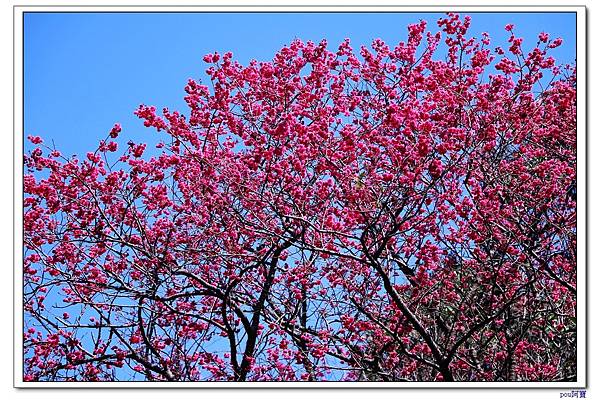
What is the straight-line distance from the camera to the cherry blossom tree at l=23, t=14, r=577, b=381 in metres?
4.29

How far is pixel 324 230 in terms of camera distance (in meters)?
4.19

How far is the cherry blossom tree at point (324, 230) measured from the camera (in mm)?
4285

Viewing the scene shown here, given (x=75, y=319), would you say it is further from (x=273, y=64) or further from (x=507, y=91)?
(x=507, y=91)

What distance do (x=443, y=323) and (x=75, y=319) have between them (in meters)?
1.63
